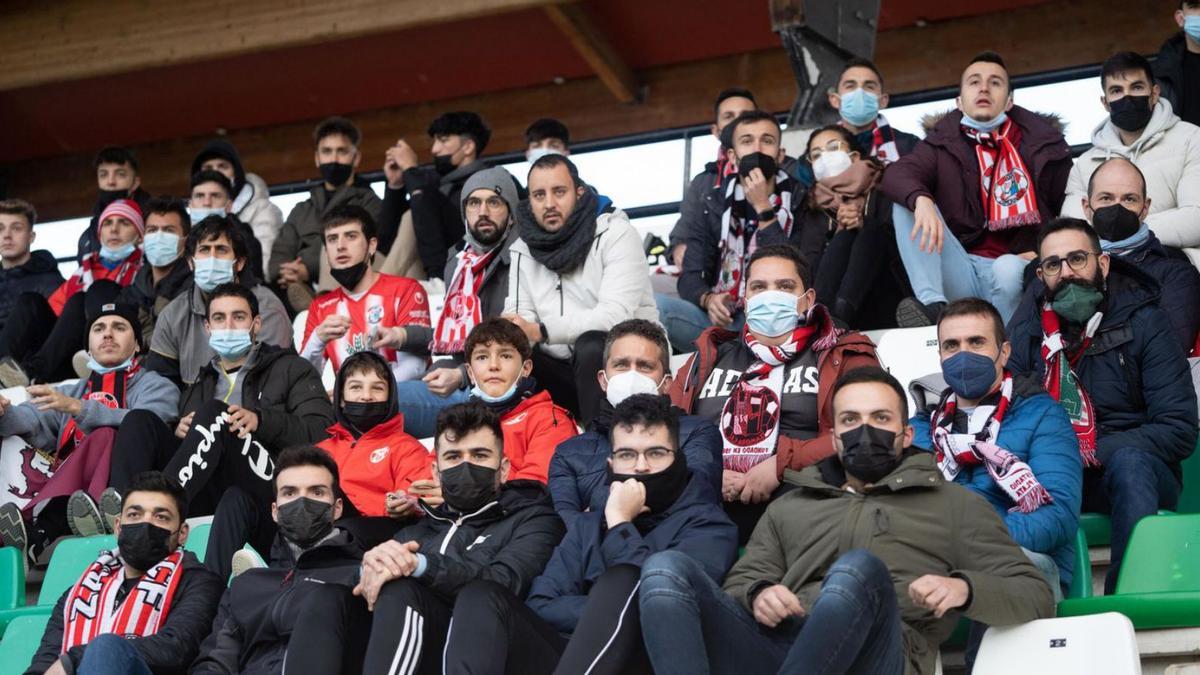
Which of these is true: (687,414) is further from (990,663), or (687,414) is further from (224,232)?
(224,232)

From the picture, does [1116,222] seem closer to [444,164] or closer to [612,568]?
[612,568]


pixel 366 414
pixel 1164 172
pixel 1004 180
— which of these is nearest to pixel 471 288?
pixel 366 414

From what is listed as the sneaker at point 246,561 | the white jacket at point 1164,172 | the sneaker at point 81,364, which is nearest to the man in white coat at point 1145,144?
the white jacket at point 1164,172

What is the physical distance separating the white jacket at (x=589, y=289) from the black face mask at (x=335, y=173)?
2.01 metres

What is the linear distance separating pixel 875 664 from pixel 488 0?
6.32 metres

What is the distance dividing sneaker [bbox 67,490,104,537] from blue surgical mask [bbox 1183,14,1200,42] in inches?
177

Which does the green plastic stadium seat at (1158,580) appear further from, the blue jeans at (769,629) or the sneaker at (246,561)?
the sneaker at (246,561)

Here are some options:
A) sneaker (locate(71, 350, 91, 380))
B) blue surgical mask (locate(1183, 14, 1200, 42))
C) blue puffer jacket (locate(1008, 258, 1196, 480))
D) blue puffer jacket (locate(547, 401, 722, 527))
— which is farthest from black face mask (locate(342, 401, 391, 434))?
blue surgical mask (locate(1183, 14, 1200, 42))

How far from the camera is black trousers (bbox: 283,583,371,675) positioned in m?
3.81

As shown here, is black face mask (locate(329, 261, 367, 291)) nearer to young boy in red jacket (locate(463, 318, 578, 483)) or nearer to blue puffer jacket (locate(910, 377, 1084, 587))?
young boy in red jacket (locate(463, 318, 578, 483))

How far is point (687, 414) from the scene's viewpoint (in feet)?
15.1

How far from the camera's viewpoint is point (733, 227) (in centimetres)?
647

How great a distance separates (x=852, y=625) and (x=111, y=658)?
6.41 ft

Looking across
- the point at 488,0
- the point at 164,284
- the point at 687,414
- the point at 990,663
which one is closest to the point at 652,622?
the point at 990,663
